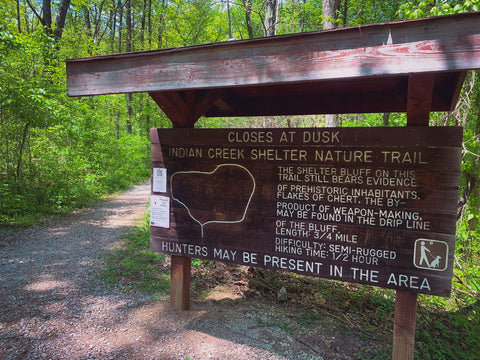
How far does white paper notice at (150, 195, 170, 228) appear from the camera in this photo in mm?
3451

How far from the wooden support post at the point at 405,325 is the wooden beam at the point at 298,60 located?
1844 millimetres

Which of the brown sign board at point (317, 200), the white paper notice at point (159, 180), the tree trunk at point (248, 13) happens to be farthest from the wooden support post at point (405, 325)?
the tree trunk at point (248, 13)

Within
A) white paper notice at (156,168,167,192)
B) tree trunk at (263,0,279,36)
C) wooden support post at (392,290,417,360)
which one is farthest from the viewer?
tree trunk at (263,0,279,36)

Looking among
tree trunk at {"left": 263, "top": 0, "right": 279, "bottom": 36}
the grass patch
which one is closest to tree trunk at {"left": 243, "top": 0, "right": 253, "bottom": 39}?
tree trunk at {"left": 263, "top": 0, "right": 279, "bottom": 36}

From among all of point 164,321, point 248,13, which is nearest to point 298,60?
point 164,321

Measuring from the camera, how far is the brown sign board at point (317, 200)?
2504mm

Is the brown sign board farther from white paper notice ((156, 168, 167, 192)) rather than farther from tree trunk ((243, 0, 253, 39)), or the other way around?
tree trunk ((243, 0, 253, 39))

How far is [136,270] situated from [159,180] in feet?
7.14

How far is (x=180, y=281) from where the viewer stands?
3602 mm

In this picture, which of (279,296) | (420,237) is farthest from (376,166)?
(279,296)

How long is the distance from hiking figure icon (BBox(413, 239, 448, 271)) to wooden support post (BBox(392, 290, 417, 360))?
11.5 inches

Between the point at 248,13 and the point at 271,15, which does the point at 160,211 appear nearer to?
the point at 271,15

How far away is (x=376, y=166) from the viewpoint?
105 inches

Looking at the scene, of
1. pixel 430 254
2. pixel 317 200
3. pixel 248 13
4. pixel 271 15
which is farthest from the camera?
pixel 248 13
